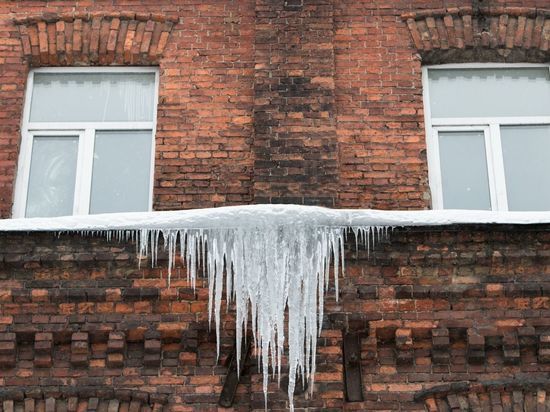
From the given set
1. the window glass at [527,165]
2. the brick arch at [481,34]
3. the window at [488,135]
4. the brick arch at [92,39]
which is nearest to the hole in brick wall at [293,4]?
the brick arch at [481,34]

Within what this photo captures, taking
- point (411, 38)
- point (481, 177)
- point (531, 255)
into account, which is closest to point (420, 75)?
point (411, 38)

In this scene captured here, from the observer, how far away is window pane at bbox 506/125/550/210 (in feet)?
26.0

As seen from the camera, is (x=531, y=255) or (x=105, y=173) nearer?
(x=531, y=255)

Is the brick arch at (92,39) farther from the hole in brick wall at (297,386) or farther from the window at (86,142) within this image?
the hole in brick wall at (297,386)

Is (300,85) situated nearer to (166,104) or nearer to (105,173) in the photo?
(166,104)

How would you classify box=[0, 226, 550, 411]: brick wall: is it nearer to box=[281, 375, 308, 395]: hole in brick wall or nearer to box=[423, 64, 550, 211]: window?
box=[281, 375, 308, 395]: hole in brick wall

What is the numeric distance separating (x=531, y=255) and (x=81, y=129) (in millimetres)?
4131

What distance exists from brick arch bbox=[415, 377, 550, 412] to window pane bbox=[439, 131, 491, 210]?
5.83 ft

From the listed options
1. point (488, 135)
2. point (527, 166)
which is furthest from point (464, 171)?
point (527, 166)

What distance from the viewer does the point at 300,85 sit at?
8.02m

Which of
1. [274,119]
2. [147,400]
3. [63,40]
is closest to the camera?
[147,400]

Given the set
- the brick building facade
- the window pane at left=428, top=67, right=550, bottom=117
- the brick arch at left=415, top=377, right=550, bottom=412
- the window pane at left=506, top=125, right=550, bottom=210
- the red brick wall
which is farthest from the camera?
the window pane at left=428, top=67, right=550, bottom=117

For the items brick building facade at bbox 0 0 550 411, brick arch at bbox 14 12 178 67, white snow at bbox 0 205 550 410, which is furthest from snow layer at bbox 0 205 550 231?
brick arch at bbox 14 12 178 67

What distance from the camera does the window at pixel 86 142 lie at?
7.98 m
